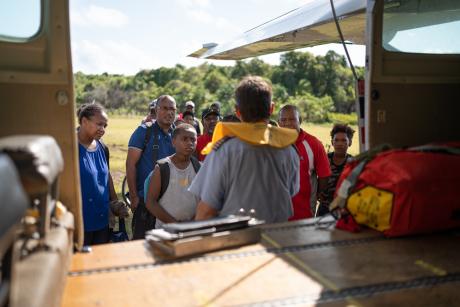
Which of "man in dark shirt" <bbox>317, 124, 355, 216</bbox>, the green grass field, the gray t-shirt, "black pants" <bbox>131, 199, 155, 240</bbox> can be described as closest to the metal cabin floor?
the gray t-shirt

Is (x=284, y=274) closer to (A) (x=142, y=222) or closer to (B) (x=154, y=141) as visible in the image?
(A) (x=142, y=222)

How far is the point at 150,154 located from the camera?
5.31 meters

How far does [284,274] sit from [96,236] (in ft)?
8.86

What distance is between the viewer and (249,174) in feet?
9.86

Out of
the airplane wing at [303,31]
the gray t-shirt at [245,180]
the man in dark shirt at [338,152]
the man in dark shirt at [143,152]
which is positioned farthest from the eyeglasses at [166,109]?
the gray t-shirt at [245,180]

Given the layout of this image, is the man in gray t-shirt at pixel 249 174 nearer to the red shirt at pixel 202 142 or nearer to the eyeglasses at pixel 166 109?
the eyeglasses at pixel 166 109

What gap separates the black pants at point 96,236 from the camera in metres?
4.37

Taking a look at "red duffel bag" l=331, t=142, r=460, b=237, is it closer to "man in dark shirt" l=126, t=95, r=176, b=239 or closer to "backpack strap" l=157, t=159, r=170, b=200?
"backpack strap" l=157, t=159, r=170, b=200

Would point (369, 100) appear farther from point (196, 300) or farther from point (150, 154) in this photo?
point (150, 154)

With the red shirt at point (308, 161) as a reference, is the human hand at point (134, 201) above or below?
below

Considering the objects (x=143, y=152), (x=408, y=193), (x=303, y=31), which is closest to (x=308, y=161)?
(x=143, y=152)

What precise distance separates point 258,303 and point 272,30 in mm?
7467

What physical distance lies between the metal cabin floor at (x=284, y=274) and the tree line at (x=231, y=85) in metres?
33.0

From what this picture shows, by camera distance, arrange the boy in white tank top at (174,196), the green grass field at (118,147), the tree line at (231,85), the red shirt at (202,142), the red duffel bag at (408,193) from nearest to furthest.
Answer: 1. the red duffel bag at (408,193)
2. the boy in white tank top at (174,196)
3. the red shirt at (202,142)
4. the green grass field at (118,147)
5. the tree line at (231,85)
